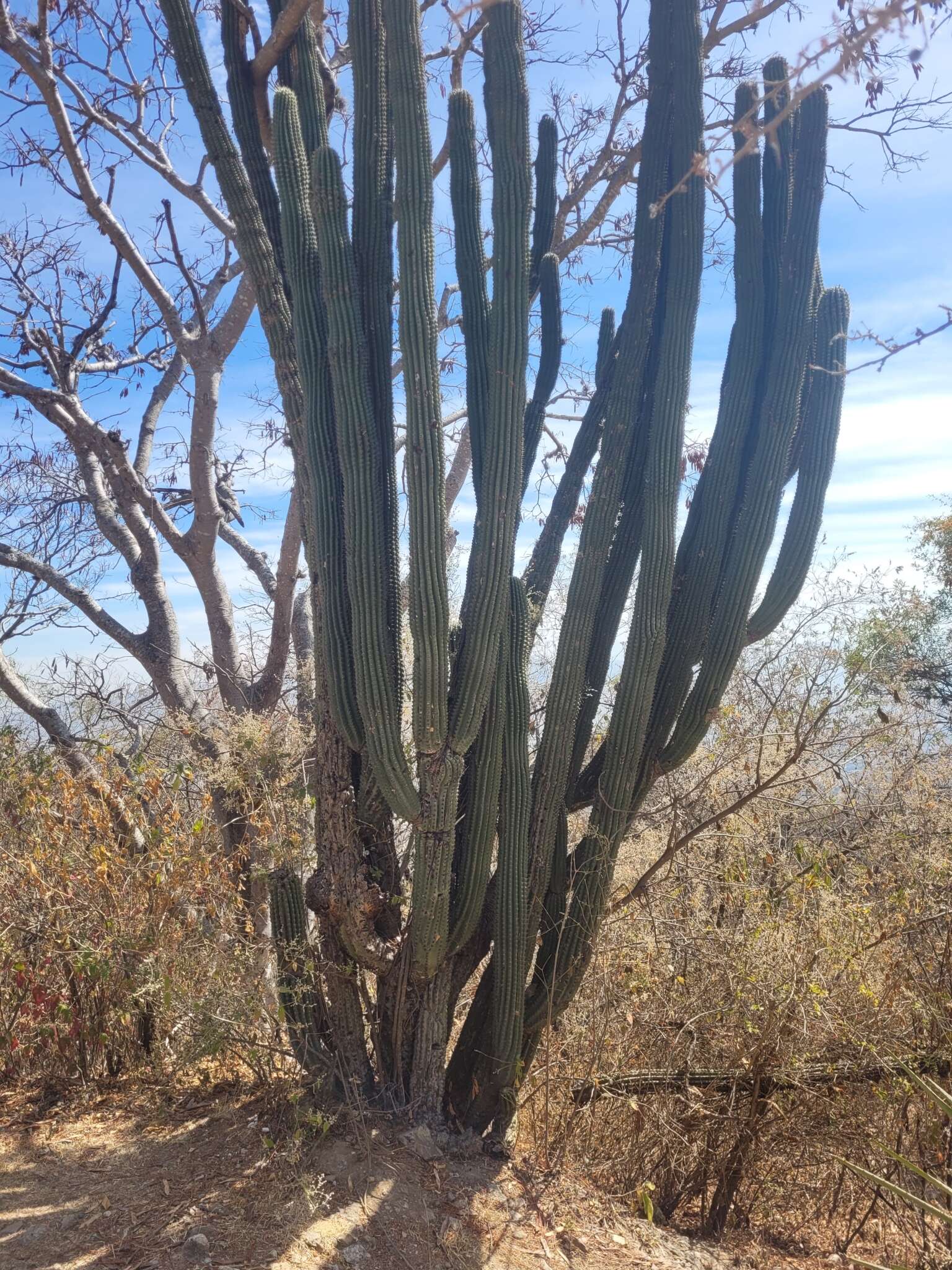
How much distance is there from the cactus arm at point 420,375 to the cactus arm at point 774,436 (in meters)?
1.17

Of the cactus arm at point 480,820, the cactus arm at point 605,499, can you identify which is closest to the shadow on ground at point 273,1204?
the cactus arm at point 480,820

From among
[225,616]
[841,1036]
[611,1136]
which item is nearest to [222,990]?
[611,1136]

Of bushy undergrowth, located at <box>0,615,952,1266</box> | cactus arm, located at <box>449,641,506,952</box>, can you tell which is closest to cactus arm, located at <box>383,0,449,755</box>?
cactus arm, located at <box>449,641,506,952</box>

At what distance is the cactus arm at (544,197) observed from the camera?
4.13 metres

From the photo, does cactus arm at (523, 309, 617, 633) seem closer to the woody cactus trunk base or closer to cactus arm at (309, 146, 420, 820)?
the woody cactus trunk base

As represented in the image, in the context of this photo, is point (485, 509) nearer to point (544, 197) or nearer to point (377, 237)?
point (377, 237)

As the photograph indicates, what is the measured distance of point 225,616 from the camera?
23.9 feet

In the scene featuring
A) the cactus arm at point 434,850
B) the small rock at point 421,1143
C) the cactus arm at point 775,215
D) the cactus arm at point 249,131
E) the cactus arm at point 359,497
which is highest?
the cactus arm at point 249,131

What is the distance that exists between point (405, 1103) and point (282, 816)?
1295 millimetres

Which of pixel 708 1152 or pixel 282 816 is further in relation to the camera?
pixel 282 816

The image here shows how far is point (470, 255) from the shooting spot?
12.1 ft

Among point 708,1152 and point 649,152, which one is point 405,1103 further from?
point 649,152

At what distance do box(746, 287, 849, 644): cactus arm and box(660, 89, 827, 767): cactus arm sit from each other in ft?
0.37

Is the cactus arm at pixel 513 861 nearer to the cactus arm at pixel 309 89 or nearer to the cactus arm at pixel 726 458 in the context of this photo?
the cactus arm at pixel 726 458
